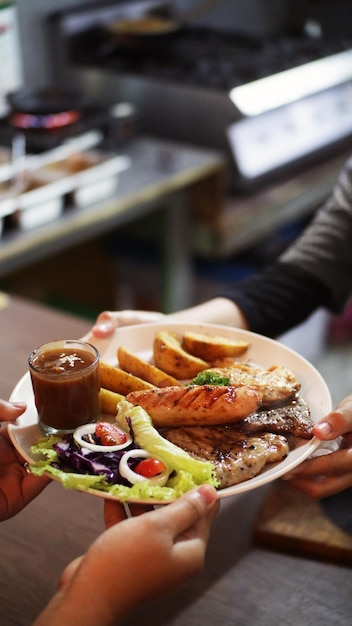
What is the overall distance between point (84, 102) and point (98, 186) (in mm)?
582

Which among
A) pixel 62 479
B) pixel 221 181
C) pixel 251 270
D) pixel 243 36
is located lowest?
pixel 251 270

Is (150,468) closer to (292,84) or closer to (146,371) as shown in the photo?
(146,371)

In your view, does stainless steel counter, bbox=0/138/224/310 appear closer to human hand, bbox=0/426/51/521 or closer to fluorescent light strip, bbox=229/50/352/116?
fluorescent light strip, bbox=229/50/352/116

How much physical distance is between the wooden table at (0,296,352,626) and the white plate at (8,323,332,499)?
17 centimetres

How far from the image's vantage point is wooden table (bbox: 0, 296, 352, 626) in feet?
3.83

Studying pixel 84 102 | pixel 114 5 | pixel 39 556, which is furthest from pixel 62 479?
pixel 114 5

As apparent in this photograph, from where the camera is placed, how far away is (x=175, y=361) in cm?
146

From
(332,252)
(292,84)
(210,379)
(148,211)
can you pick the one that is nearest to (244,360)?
(210,379)

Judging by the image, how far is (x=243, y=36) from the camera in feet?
13.0

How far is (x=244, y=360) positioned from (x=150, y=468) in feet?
1.37

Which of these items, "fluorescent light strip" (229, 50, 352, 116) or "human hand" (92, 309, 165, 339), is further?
"fluorescent light strip" (229, 50, 352, 116)

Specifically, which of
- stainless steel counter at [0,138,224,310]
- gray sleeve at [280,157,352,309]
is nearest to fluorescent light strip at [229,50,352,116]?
stainless steel counter at [0,138,224,310]

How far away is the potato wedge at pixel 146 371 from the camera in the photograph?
1.44m

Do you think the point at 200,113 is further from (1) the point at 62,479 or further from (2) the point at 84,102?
(1) the point at 62,479
